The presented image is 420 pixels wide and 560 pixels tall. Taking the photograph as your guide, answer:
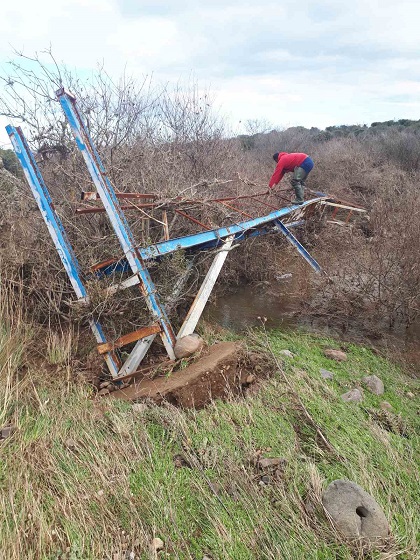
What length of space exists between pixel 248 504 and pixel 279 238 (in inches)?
337

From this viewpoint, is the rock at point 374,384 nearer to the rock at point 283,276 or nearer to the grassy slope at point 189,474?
the grassy slope at point 189,474

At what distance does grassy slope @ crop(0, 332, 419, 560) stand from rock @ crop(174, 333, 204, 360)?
2.68 feet

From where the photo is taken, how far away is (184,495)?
8.11ft

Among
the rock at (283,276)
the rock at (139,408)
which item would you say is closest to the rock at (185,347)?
the rock at (139,408)

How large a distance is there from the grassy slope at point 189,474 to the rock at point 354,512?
76 mm

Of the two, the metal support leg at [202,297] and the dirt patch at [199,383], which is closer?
the dirt patch at [199,383]

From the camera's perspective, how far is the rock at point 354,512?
214 centimetres

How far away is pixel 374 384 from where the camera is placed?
169 inches

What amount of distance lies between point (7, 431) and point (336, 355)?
385cm

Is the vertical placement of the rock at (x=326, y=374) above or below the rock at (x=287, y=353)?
below

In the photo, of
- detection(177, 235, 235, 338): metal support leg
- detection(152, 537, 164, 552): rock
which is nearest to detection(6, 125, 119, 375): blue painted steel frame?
detection(177, 235, 235, 338): metal support leg

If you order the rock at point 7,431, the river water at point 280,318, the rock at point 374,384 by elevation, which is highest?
the rock at point 7,431

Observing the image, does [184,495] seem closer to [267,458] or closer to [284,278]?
[267,458]

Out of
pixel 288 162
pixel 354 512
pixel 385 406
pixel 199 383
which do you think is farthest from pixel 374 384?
pixel 288 162
